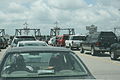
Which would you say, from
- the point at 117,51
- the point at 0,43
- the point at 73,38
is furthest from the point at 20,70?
the point at 0,43

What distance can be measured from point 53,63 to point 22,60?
0.61m

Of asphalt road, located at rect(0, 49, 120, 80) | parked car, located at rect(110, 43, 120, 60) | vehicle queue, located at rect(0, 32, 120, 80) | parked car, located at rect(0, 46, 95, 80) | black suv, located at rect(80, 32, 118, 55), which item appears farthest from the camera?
black suv, located at rect(80, 32, 118, 55)

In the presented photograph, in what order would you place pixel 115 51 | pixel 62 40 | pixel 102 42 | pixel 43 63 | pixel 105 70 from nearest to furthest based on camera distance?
pixel 43 63 → pixel 105 70 → pixel 115 51 → pixel 102 42 → pixel 62 40

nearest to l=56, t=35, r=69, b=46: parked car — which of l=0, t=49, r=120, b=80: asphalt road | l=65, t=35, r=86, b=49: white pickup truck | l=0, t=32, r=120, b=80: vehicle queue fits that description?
l=65, t=35, r=86, b=49: white pickup truck

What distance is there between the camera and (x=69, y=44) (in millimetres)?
41906

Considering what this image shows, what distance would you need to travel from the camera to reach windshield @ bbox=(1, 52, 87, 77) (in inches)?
234

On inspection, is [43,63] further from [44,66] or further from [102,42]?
[102,42]

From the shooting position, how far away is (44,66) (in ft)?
22.4

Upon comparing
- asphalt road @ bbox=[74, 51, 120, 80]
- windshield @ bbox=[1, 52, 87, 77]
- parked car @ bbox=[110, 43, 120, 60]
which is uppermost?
windshield @ bbox=[1, 52, 87, 77]

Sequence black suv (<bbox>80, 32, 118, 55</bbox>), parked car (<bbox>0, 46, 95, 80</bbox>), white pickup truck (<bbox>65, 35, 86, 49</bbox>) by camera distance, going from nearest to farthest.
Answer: parked car (<bbox>0, 46, 95, 80</bbox>), black suv (<bbox>80, 32, 118, 55</bbox>), white pickup truck (<bbox>65, 35, 86, 49</bbox>)

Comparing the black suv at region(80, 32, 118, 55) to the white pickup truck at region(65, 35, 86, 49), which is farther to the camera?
the white pickup truck at region(65, 35, 86, 49)

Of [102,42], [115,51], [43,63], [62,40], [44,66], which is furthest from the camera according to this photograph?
[62,40]

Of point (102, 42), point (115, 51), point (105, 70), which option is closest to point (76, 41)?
point (102, 42)

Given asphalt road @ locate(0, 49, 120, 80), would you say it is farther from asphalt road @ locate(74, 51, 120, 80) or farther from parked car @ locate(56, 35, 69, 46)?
parked car @ locate(56, 35, 69, 46)
